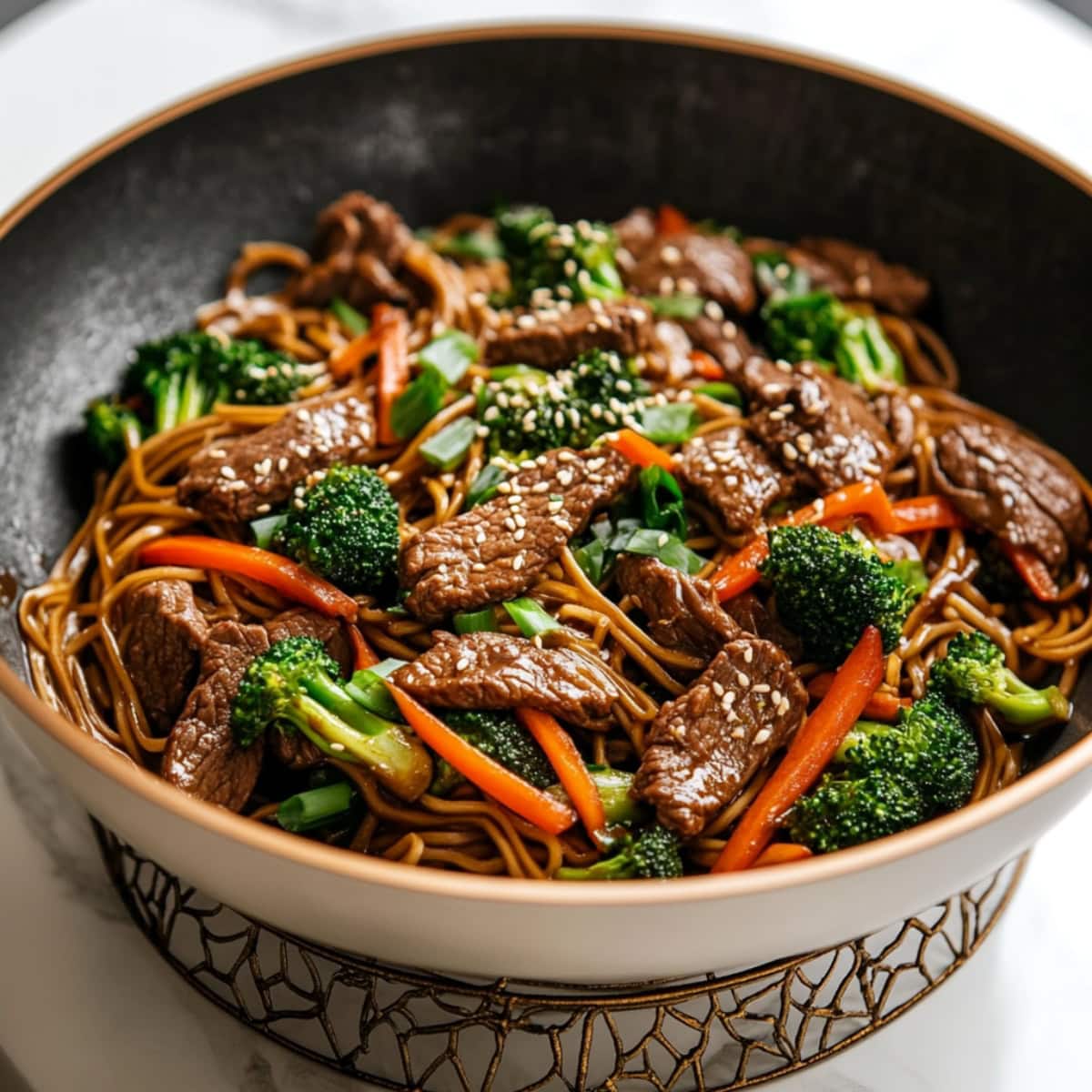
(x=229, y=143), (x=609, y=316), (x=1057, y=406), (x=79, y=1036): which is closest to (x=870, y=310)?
(x=1057, y=406)

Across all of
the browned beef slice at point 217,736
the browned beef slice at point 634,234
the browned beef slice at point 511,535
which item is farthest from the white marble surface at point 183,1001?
the browned beef slice at point 634,234

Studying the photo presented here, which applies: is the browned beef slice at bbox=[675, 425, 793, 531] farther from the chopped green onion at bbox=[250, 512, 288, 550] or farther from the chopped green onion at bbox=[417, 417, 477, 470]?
the chopped green onion at bbox=[250, 512, 288, 550]

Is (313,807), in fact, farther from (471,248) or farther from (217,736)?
(471,248)

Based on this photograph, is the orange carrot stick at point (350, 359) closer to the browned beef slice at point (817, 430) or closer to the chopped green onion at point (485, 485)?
the chopped green onion at point (485, 485)

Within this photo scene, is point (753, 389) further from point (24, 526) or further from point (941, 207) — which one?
point (24, 526)

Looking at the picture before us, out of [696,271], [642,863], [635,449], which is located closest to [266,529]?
[635,449]
